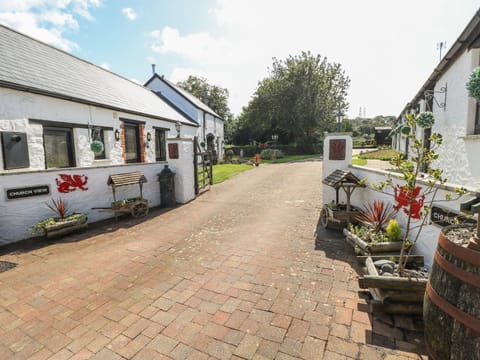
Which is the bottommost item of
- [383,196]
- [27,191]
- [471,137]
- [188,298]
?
[188,298]

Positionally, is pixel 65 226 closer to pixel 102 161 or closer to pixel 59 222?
pixel 59 222

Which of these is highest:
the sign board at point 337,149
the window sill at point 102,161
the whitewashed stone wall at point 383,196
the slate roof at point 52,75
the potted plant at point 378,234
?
the slate roof at point 52,75

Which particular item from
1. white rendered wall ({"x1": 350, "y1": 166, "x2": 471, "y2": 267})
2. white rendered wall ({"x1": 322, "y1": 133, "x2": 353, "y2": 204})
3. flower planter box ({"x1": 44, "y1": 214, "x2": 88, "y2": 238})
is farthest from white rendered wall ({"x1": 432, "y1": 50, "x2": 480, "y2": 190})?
flower planter box ({"x1": 44, "y1": 214, "x2": 88, "y2": 238})

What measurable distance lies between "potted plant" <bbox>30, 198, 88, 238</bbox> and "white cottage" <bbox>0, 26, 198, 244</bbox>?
0.17m

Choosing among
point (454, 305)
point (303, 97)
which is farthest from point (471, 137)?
point (303, 97)

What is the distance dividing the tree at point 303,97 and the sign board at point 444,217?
29336 mm

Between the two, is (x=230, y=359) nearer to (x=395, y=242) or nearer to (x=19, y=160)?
(x=395, y=242)

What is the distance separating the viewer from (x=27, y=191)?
5.48 metres

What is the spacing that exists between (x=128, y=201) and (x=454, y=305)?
7.56m

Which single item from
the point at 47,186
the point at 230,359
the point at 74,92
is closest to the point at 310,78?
the point at 74,92

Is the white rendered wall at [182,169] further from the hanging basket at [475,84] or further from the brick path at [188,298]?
the hanging basket at [475,84]

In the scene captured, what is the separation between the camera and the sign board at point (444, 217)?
2.89 metres

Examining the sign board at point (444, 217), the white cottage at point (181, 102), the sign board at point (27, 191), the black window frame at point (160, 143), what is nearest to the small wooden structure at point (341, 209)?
the sign board at point (444, 217)

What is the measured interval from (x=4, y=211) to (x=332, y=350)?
6.77 meters
